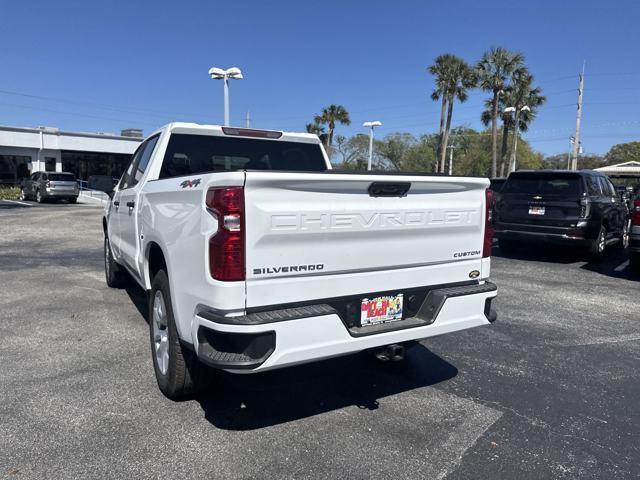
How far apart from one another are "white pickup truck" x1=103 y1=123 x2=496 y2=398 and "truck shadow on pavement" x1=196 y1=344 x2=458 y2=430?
349mm

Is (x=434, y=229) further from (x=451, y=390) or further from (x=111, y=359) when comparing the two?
(x=111, y=359)

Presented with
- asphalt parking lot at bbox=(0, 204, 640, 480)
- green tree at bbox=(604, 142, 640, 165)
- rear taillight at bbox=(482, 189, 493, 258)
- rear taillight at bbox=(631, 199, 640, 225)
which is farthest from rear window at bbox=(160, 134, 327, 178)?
green tree at bbox=(604, 142, 640, 165)

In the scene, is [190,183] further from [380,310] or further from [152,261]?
[380,310]

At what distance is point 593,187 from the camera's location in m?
9.87

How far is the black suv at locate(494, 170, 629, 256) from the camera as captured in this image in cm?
941

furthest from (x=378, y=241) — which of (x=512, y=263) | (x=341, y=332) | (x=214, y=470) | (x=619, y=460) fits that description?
(x=512, y=263)

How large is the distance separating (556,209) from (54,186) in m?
25.7

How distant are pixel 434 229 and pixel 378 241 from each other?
1.68ft

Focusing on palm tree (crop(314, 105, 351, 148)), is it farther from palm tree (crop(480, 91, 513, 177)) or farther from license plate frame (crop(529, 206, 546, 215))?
license plate frame (crop(529, 206, 546, 215))

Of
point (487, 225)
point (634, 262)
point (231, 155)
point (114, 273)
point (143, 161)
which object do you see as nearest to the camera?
point (487, 225)

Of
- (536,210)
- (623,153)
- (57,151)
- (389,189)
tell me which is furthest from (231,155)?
(623,153)

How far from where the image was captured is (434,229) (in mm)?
3438

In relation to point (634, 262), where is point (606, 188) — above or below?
above

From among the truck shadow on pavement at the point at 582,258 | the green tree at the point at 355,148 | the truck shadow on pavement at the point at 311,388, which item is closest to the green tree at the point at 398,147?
the green tree at the point at 355,148
